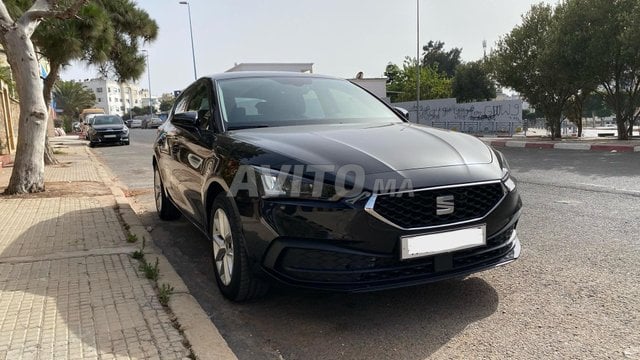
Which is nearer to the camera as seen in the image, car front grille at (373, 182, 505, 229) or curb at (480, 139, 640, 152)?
car front grille at (373, 182, 505, 229)

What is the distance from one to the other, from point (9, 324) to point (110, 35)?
12.2 metres

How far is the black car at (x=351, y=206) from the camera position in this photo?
9.03 ft

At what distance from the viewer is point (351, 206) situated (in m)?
2.72

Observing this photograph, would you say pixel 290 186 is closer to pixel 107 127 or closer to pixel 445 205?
pixel 445 205

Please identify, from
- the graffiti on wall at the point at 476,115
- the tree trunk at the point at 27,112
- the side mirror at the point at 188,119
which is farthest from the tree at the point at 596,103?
the side mirror at the point at 188,119

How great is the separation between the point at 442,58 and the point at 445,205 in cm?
7894

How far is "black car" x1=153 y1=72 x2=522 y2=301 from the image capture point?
2.75 meters

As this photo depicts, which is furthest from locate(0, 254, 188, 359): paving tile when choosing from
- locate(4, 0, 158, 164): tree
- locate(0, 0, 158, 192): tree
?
locate(4, 0, 158, 164): tree

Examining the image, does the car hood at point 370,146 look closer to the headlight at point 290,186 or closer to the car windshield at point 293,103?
the headlight at point 290,186

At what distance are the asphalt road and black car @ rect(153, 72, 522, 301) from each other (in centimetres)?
33

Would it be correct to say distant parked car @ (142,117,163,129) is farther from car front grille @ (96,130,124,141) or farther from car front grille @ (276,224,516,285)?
car front grille @ (276,224,516,285)

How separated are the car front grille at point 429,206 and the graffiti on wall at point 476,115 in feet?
84.2

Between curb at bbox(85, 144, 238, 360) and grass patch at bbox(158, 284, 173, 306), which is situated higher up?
grass patch at bbox(158, 284, 173, 306)

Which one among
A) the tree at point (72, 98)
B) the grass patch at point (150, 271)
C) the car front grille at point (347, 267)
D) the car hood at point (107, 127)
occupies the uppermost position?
the tree at point (72, 98)
